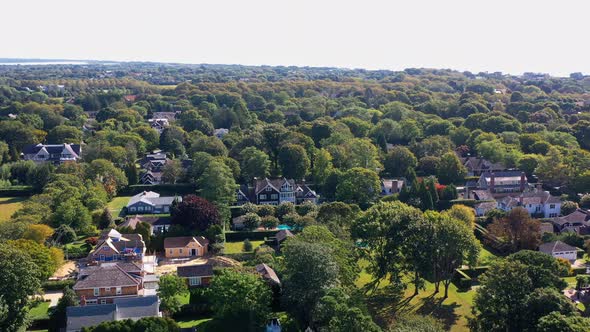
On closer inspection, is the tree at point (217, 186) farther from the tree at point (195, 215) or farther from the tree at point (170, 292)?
the tree at point (170, 292)

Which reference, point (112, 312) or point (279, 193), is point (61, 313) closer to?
point (112, 312)

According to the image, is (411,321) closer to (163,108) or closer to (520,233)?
(520,233)

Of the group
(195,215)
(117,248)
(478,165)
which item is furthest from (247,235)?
(478,165)

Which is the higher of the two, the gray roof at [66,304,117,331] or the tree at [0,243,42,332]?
the tree at [0,243,42,332]

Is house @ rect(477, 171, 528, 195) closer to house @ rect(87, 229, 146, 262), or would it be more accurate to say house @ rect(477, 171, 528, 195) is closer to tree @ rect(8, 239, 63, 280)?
house @ rect(87, 229, 146, 262)

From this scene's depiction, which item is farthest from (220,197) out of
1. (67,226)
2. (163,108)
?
(163,108)

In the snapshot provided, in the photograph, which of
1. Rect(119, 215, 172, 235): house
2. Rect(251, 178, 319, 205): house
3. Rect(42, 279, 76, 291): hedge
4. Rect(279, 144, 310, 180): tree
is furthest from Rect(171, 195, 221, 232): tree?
Rect(279, 144, 310, 180): tree
